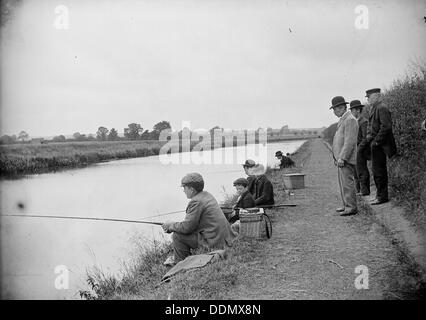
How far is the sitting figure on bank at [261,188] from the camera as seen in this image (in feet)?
22.3

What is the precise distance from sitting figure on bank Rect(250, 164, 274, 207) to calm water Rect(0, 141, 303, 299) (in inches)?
94.2

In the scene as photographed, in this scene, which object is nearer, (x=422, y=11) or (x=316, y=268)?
(x=316, y=268)

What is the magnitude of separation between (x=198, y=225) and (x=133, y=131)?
44538mm

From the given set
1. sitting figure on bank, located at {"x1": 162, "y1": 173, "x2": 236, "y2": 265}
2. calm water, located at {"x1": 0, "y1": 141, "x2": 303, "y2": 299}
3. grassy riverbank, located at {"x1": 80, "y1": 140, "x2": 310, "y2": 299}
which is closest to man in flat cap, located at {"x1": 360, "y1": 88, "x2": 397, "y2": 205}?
grassy riverbank, located at {"x1": 80, "y1": 140, "x2": 310, "y2": 299}

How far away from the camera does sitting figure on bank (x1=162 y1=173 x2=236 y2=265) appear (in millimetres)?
4520

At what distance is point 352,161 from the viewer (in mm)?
5887

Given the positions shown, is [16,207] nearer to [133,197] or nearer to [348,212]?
[133,197]

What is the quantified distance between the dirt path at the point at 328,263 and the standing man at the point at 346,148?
0.38 meters

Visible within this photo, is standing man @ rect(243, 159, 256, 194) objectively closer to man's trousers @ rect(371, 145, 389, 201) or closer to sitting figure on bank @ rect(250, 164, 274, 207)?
sitting figure on bank @ rect(250, 164, 274, 207)

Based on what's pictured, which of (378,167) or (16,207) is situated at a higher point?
(378,167)

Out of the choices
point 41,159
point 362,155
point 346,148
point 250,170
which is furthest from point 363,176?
point 41,159

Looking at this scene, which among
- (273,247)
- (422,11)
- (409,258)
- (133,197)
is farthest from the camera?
(133,197)
